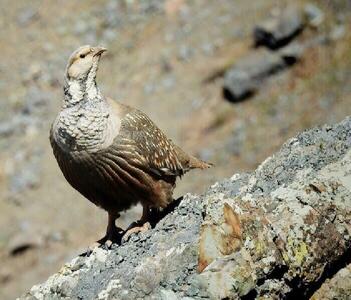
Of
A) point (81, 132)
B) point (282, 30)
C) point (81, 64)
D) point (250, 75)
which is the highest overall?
point (81, 64)

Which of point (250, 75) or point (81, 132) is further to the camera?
point (250, 75)

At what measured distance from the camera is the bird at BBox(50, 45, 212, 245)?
8297mm

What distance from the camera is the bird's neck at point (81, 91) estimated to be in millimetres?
8516

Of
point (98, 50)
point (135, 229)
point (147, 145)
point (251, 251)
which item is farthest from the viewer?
point (147, 145)

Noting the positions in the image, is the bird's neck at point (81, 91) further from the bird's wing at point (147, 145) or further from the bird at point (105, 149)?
the bird's wing at point (147, 145)

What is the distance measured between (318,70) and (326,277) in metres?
15.4

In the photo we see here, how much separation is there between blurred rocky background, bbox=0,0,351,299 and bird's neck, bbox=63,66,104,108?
11746 millimetres

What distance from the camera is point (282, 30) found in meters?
23.1

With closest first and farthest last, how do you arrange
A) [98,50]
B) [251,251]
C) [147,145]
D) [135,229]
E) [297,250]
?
[251,251] → [297,250] → [135,229] → [98,50] → [147,145]

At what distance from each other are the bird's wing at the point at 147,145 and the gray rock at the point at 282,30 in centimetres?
1403

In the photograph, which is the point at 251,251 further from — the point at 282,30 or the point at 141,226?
the point at 282,30

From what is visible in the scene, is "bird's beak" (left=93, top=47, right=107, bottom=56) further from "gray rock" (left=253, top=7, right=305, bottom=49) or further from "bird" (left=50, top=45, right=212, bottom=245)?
"gray rock" (left=253, top=7, right=305, bottom=49)

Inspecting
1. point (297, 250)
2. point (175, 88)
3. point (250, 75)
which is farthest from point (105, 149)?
point (175, 88)

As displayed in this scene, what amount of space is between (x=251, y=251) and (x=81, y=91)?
2802 mm
